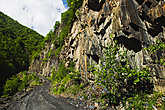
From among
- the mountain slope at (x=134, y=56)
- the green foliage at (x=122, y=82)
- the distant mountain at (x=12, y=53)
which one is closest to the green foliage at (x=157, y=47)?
the mountain slope at (x=134, y=56)

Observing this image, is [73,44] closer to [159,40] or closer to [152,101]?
[159,40]

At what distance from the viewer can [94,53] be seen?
11.3 meters

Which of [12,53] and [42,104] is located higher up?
[12,53]

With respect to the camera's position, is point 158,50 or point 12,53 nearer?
point 158,50

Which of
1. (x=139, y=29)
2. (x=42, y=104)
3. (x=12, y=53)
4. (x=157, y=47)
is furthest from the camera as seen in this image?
(x=12, y=53)

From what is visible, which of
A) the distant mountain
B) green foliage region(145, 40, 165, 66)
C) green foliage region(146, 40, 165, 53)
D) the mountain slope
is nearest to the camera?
green foliage region(145, 40, 165, 66)

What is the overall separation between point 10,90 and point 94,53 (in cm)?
2970

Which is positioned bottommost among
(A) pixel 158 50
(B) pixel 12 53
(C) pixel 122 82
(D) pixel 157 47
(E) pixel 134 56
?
(C) pixel 122 82

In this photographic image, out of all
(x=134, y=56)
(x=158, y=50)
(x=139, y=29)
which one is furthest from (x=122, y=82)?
(x=139, y=29)

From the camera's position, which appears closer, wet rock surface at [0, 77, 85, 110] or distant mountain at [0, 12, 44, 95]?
wet rock surface at [0, 77, 85, 110]

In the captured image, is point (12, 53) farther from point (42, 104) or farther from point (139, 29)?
point (139, 29)

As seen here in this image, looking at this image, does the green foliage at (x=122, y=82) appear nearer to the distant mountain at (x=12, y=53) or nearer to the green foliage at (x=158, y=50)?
the green foliage at (x=158, y=50)

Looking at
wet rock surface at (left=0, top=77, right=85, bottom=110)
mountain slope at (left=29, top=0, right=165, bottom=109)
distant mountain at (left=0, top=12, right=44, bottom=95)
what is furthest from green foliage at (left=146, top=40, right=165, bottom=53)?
distant mountain at (left=0, top=12, right=44, bottom=95)

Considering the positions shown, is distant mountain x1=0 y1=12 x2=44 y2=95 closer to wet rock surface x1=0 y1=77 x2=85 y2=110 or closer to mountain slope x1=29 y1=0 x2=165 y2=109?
wet rock surface x1=0 y1=77 x2=85 y2=110
